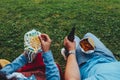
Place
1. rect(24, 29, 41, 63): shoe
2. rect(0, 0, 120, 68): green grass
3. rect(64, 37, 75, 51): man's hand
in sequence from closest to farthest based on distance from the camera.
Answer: rect(24, 29, 41, 63): shoe, rect(64, 37, 75, 51): man's hand, rect(0, 0, 120, 68): green grass

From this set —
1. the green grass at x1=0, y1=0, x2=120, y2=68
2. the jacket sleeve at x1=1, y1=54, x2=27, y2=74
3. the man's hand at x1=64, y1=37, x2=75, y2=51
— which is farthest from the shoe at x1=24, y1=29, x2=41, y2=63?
the green grass at x1=0, y1=0, x2=120, y2=68

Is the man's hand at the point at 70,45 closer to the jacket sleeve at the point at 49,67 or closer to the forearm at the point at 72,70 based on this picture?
the forearm at the point at 72,70

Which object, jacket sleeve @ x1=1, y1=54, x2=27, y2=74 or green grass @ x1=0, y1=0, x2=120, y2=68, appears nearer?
jacket sleeve @ x1=1, y1=54, x2=27, y2=74

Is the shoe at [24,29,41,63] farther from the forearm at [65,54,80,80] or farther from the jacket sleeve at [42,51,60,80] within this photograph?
the forearm at [65,54,80,80]

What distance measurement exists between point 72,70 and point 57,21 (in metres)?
2.59

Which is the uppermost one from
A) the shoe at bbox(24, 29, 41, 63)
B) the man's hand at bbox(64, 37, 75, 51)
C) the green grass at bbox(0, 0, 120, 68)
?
the shoe at bbox(24, 29, 41, 63)

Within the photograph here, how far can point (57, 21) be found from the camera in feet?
19.8

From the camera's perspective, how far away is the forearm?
3462mm

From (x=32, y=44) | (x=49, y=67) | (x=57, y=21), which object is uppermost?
(x=32, y=44)

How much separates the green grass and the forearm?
0.95 m

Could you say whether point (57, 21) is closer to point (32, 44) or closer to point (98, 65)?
point (98, 65)

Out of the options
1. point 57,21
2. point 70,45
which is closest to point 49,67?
point 70,45

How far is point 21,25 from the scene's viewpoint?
5859 millimetres

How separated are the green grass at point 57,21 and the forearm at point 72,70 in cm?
95
